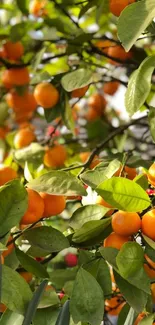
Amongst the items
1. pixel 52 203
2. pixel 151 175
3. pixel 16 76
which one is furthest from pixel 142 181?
pixel 16 76

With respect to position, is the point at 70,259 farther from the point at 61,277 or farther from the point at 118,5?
the point at 118,5

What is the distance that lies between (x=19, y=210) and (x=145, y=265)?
0.56 ft

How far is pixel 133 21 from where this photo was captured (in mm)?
708

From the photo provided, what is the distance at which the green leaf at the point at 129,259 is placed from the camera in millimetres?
666

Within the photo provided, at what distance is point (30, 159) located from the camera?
3.88 feet

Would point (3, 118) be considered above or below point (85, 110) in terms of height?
above

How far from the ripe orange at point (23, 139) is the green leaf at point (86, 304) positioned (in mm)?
715

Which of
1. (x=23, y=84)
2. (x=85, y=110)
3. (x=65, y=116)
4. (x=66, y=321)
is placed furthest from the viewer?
(x=85, y=110)

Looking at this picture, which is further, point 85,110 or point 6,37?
point 85,110

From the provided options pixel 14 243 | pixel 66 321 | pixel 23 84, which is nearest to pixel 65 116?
pixel 23 84

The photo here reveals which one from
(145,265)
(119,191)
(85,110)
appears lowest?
(85,110)

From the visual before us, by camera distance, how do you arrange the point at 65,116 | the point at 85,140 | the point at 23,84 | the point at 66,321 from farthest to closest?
the point at 85,140 → the point at 23,84 → the point at 65,116 → the point at 66,321

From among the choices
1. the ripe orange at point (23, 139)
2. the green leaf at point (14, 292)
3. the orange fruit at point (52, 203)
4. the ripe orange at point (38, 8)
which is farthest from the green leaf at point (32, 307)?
the ripe orange at point (38, 8)

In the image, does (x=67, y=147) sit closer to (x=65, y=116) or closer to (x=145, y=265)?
(x=65, y=116)
